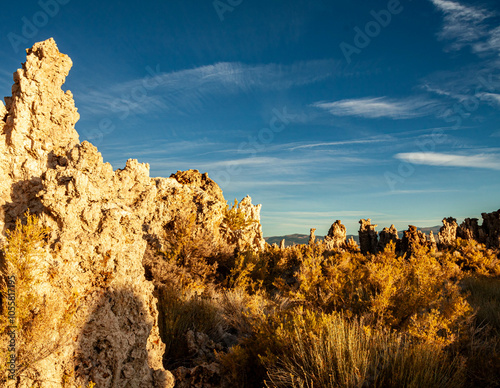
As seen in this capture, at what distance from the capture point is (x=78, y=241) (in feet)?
11.3

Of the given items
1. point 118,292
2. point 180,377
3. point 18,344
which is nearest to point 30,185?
point 118,292

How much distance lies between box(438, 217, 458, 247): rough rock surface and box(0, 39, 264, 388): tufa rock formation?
16.6 meters

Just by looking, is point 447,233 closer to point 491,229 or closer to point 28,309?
point 491,229

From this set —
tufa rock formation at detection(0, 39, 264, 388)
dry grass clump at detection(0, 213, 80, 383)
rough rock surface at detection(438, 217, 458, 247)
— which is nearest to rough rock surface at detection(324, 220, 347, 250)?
rough rock surface at detection(438, 217, 458, 247)

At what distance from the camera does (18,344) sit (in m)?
2.63

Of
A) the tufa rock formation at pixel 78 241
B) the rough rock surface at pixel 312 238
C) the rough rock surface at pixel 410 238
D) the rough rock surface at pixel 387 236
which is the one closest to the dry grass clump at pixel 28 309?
the tufa rock formation at pixel 78 241

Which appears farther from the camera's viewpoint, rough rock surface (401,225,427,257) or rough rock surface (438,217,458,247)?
rough rock surface (438,217,458,247)

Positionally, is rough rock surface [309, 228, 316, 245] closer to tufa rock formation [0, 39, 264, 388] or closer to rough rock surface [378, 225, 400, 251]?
rough rock surface [378, 225, 400, 251]

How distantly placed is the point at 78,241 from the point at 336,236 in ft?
50.8

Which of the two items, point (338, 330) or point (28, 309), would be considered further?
point (338, 330)

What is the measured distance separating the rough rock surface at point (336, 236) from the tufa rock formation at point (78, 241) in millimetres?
13378

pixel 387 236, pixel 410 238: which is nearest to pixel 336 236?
pixel 387 236

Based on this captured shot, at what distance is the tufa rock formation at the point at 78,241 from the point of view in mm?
3107

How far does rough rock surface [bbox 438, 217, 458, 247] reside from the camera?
16094 mm
